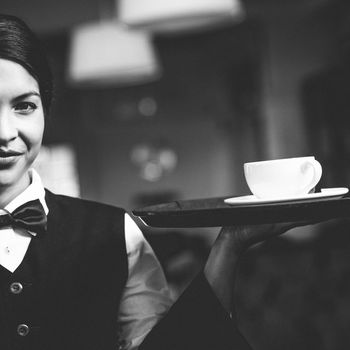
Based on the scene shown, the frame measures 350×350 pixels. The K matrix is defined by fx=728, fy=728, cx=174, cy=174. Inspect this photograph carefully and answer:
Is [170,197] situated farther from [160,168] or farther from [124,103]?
[124,103]

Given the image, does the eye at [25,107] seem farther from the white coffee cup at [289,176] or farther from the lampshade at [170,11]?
the lampshade at [170,11]

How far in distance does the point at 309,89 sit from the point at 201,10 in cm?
299

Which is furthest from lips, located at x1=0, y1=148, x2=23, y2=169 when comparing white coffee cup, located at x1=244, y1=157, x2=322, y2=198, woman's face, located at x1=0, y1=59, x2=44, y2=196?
white coffee cup, located at x1=244, y1=157, x2=322, y2=198

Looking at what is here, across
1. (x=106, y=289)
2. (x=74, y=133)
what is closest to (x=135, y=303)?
(x=106, y=289)

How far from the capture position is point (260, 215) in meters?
0.99

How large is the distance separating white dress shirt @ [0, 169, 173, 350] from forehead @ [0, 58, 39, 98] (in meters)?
0.19

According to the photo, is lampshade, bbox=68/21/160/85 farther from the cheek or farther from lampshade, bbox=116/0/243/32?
the cheek

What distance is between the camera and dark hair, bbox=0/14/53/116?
3.64 feet

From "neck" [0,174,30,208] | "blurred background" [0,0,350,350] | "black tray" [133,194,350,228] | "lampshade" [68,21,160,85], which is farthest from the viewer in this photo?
"lampshade" [68,21,160,85]

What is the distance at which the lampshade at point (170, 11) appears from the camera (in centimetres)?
303

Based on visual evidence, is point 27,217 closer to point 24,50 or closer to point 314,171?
point 24,50

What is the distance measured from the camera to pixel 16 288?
3.84ft

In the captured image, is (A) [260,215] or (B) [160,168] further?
(B) [160,168]

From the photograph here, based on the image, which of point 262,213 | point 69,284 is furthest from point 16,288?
point 262,213
